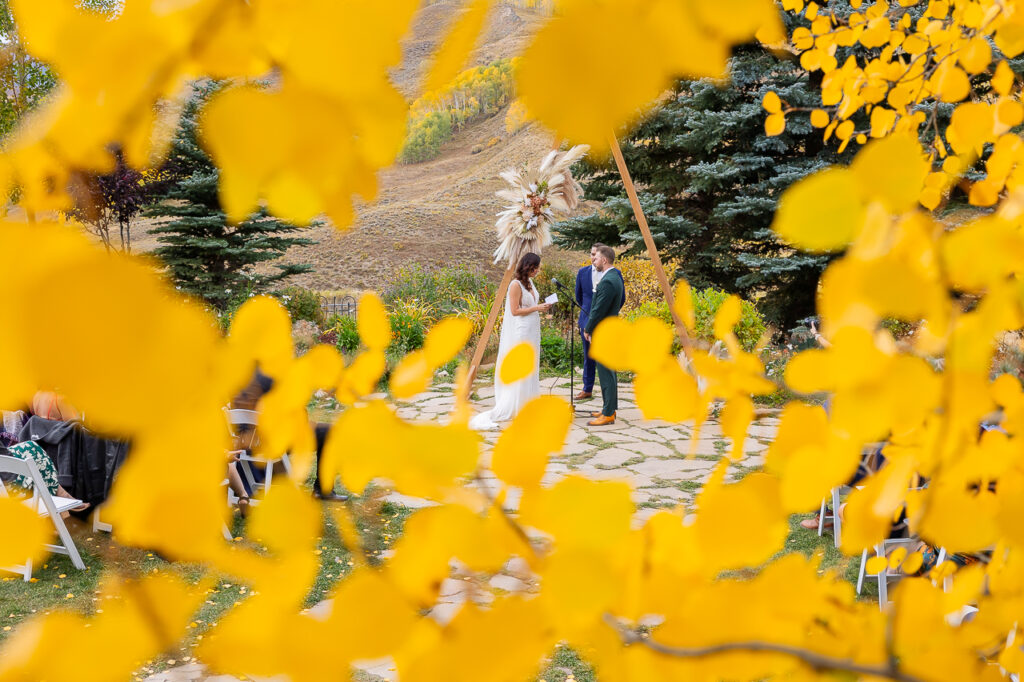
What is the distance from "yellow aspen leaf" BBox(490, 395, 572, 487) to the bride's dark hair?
506 centimetres

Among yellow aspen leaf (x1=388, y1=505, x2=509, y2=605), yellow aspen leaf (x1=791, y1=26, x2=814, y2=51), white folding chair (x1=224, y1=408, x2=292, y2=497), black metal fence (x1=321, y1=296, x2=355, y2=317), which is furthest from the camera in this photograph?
black metal fence (x1=321, y1=296, x2=355, y2=317)

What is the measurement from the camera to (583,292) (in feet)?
20.7

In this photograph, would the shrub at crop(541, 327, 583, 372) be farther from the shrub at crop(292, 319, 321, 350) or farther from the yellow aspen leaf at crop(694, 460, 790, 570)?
the yellow aspen leaf at crop(694, 460, 790, 570)

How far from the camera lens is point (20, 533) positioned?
26 centimetres

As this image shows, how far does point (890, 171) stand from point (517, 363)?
0.71 feet

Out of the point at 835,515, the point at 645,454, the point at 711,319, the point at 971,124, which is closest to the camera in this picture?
the point at 971,124

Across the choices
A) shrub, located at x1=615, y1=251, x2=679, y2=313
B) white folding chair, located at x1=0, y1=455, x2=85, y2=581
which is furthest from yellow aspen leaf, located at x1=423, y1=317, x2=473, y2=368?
shrub, located at x1=615, y1=251, x2=679, y2=313

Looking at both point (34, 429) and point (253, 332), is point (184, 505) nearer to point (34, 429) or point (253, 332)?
point (253, 332)

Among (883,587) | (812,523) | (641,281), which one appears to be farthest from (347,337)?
(883,587)

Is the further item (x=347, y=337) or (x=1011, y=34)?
(x=347, y=337)

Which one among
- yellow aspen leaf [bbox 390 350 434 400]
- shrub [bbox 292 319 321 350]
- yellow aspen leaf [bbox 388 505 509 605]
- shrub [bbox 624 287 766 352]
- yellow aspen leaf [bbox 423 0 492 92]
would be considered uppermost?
yellow aspen leaf [bbox 423 0 492 92]

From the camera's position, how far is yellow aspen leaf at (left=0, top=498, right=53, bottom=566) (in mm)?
259

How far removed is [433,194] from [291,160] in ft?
71.9

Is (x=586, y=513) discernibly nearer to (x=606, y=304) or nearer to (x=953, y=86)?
(x=953, y=86)
